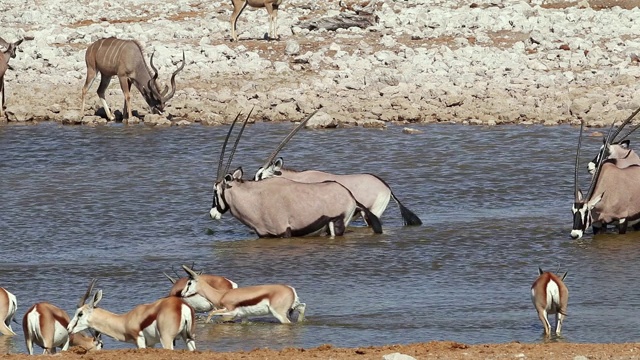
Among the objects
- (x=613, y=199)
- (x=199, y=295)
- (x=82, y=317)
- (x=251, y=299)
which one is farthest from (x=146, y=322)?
(x=613, y=199)

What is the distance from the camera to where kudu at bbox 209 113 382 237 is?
1274 cm

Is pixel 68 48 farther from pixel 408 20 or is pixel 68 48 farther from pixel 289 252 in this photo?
pixel 289 252

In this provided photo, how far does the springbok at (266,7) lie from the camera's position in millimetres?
23109

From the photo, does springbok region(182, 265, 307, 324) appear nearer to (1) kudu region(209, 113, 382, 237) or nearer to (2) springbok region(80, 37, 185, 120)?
(1) kudu region(209, 113, 382, 237)

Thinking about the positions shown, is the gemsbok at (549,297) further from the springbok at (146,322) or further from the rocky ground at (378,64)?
the rocky ground at (378,64)

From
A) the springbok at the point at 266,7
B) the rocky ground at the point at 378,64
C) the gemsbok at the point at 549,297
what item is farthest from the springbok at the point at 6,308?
the springbok at the point at 266,7

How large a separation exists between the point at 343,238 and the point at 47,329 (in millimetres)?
4751

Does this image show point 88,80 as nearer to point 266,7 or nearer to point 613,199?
point 266,7

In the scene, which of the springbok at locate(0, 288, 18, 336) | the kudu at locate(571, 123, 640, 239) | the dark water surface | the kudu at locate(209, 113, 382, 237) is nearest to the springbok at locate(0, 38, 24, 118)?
the dark water surface

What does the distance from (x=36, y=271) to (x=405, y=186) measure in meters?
5.02

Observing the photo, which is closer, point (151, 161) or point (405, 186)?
point (405, 186)

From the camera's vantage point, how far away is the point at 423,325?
931 centimetres

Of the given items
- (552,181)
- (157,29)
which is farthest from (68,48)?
(552,181)

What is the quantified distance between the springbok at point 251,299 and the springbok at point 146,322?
729mm
